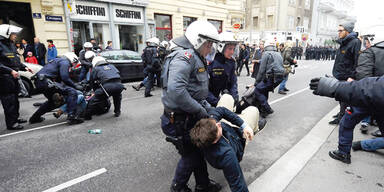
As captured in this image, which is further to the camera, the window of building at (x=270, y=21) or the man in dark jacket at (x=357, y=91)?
the window of building at (x=270, y=21)

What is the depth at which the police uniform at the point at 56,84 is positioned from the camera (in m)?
4.75

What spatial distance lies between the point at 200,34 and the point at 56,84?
409 cm

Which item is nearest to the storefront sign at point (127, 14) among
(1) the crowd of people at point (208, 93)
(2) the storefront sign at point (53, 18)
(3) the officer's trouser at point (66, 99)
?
(2) the storefront sign at point (53, 18)

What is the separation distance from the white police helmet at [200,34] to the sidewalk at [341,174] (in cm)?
187

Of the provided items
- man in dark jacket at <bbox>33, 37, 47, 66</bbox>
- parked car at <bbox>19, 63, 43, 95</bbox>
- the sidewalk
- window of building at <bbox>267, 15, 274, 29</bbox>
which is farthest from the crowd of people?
window of building at <bbox>267, 15, 274, 29</bbox>

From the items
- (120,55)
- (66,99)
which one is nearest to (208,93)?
(66,99)

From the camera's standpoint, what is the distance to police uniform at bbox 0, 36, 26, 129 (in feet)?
14.7

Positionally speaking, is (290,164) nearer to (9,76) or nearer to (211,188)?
(211,188)

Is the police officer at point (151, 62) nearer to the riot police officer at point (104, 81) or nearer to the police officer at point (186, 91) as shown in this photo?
the riot police officer at point (104, 81)

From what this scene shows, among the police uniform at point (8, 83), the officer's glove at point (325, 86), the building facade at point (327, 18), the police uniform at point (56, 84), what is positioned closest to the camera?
the officer's glove at point (325, 86)

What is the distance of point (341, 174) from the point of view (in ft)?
9.27

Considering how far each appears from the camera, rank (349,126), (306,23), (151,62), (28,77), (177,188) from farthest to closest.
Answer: (306,23) < (151,62) < (28,77) < (349,126) < (177,188)

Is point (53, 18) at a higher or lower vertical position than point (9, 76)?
higher

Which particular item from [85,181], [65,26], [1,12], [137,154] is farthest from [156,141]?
[1,12]
